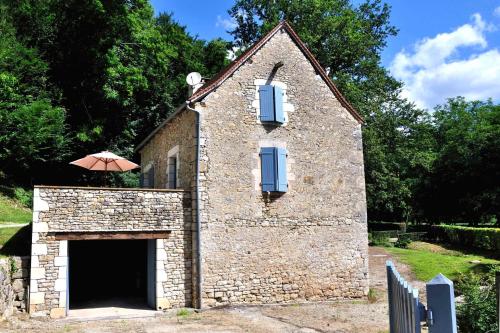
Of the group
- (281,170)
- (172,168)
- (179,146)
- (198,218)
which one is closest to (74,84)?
(172,168)

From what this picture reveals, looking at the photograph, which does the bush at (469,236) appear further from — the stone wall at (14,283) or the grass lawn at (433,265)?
the stone wall at (14,283)

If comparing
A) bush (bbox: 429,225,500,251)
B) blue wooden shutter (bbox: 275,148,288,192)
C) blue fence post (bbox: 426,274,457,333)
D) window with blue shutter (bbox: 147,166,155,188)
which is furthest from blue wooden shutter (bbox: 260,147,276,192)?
bush (bbox: 429,225,500,251)

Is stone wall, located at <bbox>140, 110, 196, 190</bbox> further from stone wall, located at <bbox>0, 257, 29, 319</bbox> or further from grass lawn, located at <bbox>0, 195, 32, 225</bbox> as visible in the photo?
grass lawn, located at <bbox>0, 195, 32, 225</bbox>

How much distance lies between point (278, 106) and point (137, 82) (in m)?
11.6

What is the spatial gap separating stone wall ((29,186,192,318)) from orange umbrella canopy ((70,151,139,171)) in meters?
3.21

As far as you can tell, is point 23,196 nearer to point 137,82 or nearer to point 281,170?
point 137,82

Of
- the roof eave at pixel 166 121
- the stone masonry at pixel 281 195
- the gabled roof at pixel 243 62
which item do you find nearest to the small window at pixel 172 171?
the stone masonry at pixel 281 195

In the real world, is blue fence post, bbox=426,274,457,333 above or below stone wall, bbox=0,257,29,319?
above

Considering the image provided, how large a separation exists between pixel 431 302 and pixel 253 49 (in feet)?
37.9

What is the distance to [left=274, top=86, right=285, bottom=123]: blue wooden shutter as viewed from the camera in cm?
1349

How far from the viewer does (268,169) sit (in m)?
13.1

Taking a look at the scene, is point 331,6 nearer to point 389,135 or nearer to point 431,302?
point 389,135

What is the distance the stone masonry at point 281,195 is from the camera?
12.5 m

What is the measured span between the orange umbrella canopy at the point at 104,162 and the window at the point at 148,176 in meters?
2.13
